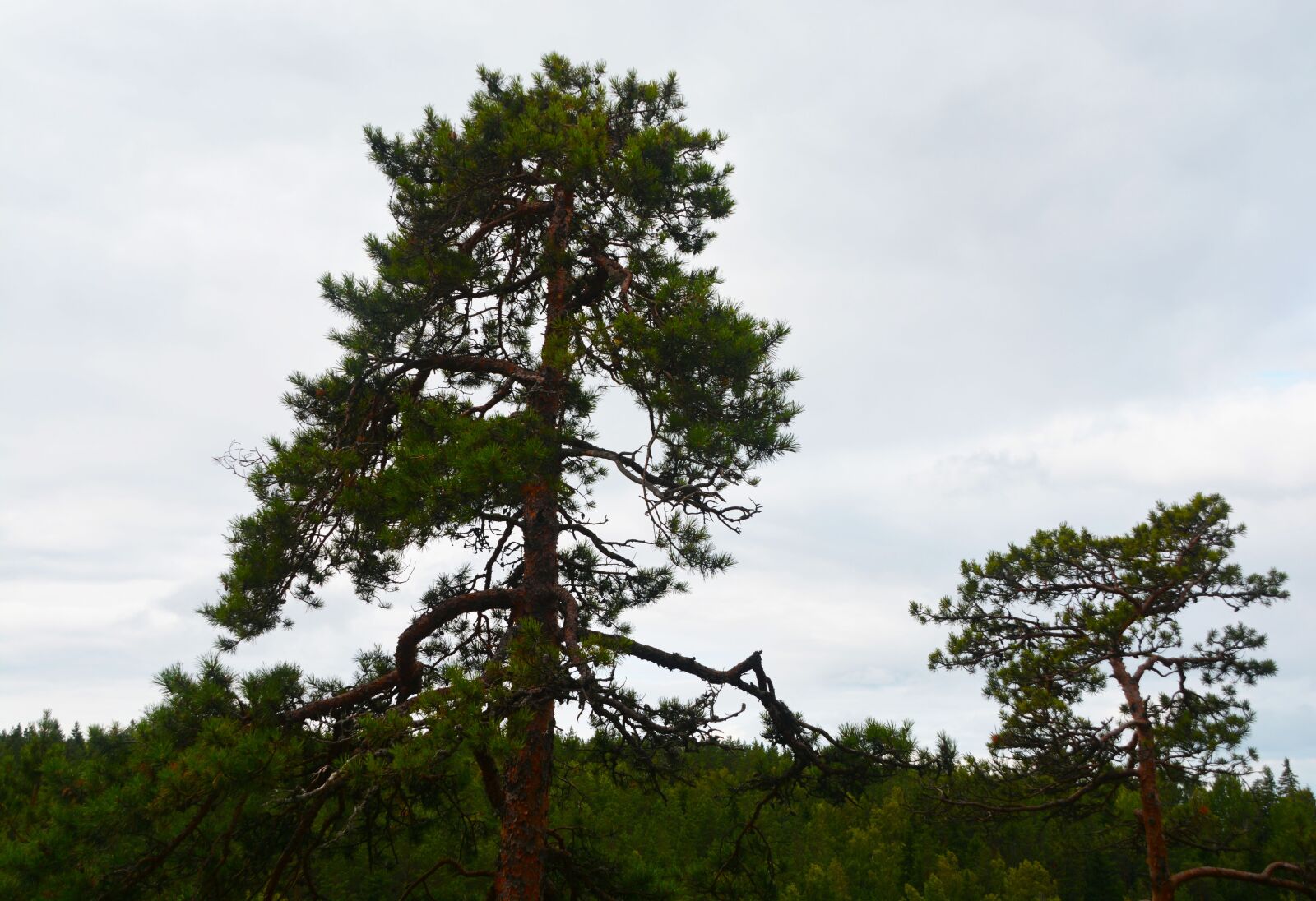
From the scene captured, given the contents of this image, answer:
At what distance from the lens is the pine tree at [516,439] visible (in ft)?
18.7

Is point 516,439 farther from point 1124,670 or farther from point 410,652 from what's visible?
point 1124,670

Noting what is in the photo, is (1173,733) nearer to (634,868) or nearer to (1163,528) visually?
(1163,528)

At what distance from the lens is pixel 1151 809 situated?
11297 millimetres

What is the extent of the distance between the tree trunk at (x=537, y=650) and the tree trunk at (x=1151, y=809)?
970 cm

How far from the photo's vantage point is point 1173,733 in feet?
38.7

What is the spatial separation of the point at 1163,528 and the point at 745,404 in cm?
1026

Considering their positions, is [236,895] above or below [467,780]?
below

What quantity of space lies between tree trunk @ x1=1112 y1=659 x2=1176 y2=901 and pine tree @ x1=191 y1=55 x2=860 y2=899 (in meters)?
8.03

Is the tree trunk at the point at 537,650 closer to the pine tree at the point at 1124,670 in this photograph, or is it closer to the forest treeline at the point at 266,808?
the forest treeline at the point at 266,808

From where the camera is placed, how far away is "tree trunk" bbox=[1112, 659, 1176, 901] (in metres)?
11.1

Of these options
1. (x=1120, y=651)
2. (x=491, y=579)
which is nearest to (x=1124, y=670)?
(x=1120, y=651)

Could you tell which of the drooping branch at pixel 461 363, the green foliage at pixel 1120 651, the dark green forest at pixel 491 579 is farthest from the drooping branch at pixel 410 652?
the green foliage at pixel 1120 651

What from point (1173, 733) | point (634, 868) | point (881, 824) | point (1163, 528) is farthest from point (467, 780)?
point (881, 824)

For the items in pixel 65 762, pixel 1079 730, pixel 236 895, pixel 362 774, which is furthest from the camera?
pixel 1079 730
